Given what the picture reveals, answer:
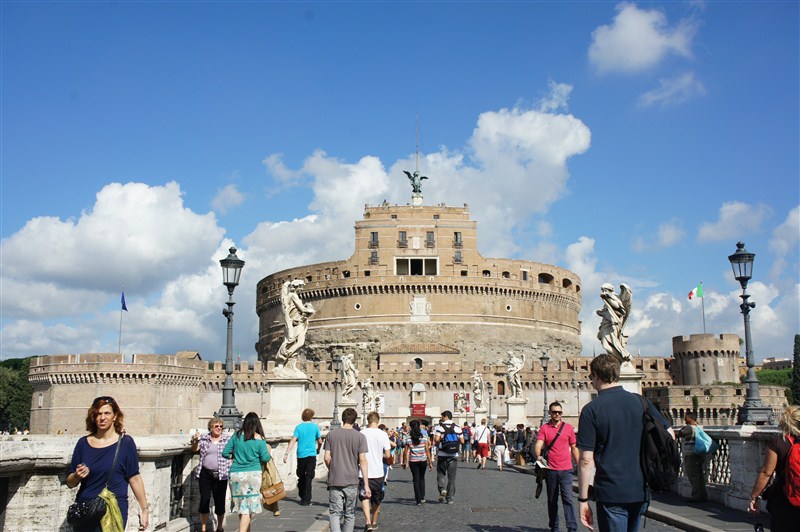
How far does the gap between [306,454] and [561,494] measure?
168 inches

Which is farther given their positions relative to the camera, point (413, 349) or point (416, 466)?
point (413, 349)

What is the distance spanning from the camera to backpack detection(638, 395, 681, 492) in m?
5.06

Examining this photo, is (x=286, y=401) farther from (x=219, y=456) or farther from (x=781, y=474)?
(x=781, y=474)

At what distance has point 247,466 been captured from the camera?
8.09 m

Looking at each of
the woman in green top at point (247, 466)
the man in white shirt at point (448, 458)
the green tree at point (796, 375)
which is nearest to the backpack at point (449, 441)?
the man in white shirt at point (448, 458)

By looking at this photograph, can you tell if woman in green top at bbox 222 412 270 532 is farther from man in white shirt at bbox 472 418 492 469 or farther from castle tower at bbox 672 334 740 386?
castle tower at bbox 672 334 740 386

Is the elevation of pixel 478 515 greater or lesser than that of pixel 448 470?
lesser

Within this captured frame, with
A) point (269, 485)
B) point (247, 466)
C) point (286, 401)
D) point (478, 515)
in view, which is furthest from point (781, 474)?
point (286, 401)

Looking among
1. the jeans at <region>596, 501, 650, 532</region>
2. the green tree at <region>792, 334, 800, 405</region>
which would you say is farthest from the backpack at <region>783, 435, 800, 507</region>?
the green tree at <region>792, 334, 800, 405</region>

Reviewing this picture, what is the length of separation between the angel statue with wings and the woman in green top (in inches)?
317

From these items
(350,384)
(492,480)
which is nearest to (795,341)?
(350,384)

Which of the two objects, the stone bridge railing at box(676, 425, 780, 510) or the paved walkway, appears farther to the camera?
the stone bridge railing at box(676, 425, 780, 510)

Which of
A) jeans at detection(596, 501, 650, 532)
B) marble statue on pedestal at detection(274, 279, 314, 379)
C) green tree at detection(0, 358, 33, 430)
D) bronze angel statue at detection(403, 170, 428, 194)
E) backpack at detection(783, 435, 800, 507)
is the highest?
bronze angel statue at detection(403, 170, 428, 194)

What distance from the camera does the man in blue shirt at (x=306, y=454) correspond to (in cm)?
1153
